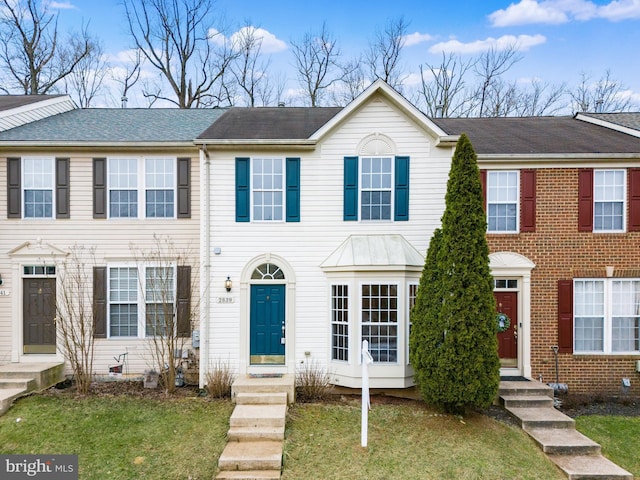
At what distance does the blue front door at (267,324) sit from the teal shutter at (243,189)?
164 centimetres

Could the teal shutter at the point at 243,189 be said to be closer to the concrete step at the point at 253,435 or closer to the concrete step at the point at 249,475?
the concrete step at the point at 253,435

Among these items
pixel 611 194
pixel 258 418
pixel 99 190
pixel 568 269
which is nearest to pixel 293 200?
pixel 258 418

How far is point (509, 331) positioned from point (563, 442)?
2811 mm

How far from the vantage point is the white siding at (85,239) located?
9.04 meters

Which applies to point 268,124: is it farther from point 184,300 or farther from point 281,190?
point 184,300

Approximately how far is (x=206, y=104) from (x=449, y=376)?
65.1 feet

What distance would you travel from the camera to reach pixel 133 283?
9.18 metres

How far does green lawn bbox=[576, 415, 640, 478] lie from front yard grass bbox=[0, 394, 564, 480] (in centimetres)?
133

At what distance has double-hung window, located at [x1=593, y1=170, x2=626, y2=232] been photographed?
8.85 m

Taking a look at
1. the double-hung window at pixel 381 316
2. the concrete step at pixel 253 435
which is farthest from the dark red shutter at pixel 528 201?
the concrete step at pixel 253 435

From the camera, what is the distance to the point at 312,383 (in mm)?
7973

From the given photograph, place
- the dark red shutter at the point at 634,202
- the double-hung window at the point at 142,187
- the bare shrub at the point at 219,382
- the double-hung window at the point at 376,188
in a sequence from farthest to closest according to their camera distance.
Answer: the double-hung window at the point at 142,187 < the dark red shutter at the point at 634,202 < the double-hung window at the point at 376,188 < the bare shrub at the point at 219,382

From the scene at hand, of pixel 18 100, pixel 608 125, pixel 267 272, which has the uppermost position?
pixel 18 100

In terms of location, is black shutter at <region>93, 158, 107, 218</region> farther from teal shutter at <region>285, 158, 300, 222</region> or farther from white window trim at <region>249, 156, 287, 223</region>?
teal shutter at <region>285, 158, 300, 222</region>
